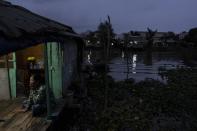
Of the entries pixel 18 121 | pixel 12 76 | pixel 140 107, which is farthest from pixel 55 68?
pixel 140 107

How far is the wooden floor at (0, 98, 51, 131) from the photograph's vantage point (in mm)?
9578

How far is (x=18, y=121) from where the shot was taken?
1022 centimetres

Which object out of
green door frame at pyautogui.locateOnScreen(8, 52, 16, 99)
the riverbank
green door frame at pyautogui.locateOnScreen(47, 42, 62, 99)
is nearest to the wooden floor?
green door frame at pyautogui.locateOnScreen(8, 52, 16, 99)

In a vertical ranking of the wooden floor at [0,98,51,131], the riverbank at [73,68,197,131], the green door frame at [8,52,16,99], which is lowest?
the riverbank at [73,68,197,131]

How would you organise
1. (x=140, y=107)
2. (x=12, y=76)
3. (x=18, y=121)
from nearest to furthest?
(x=18, y=121) → (x=12, y=76) → (x=140, y=107)

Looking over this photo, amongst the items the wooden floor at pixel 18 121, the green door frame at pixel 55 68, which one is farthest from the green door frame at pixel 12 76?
the wooden floor at pixel 18 121

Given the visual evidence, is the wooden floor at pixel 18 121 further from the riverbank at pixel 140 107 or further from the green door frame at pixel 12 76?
the riverbank at pixel 140 107

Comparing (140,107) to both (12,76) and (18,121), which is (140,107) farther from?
(18,121)

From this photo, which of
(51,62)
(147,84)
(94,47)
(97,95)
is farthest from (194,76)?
(94,47)

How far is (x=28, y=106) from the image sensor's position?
11.4 m

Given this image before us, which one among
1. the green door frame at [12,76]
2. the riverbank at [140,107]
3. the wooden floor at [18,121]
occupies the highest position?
the green door frame at [12,76]

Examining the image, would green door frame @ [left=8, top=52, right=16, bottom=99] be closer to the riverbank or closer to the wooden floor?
the wooden floor

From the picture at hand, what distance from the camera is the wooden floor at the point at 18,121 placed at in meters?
9.58

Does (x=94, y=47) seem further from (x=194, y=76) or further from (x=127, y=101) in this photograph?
(x=127, y=101)
